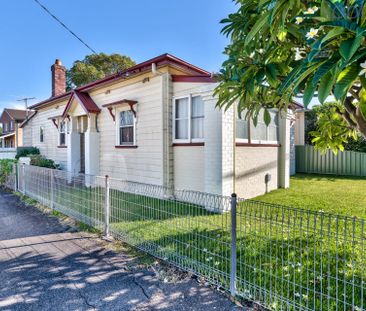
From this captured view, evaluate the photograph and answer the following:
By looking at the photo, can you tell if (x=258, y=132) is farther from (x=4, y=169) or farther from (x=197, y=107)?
(x=4, y=169)

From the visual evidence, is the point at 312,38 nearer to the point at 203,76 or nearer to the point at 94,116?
the point at 203,76

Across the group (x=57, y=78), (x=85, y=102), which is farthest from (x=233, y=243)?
(x=57, y=78)

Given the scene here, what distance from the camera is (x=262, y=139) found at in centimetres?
934

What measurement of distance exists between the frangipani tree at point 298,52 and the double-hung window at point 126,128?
7059 mm

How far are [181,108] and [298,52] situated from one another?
589 cm

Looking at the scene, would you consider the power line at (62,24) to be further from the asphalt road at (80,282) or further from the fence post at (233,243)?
the fence post at (233,243)

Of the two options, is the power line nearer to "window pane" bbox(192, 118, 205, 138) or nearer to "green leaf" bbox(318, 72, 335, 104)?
"window pane" bbox(192, 118, 205, 138)

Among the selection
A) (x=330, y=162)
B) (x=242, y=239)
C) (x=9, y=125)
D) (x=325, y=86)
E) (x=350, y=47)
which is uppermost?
(x=9, y=125)

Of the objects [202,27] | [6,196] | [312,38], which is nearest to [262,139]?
[202,27]

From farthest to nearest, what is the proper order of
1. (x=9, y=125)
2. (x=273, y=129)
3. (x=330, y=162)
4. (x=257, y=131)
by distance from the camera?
(x=9, y=125)
(x=330, y=162)
(x=273, y=129)
(x=257, y=131)

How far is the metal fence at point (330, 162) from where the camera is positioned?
14078 millimetres

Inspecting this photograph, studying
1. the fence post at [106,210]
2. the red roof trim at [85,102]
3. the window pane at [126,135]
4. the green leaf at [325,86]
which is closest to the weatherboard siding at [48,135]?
the red roof trim at [85,102]

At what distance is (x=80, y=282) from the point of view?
3314 mm

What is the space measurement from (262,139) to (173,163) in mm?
3248
